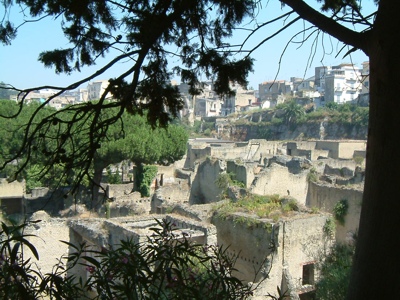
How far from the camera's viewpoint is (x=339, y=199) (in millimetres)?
14891

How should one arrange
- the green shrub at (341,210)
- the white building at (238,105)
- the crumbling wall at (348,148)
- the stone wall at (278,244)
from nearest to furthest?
1. the stone wall at (278,244)
2. the green shrub at (341,210)
3. the crumbling wall at (348,148)
4. the white building at (238,105)

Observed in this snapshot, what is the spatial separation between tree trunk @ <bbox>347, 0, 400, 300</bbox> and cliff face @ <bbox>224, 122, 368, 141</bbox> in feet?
157

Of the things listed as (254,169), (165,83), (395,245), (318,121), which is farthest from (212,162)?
(318,121)

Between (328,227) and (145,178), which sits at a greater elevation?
(328,227)

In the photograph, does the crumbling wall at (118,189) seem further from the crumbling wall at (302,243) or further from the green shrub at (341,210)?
the crumbling wall at (302,243)

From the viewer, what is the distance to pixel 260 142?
3900 centimetres

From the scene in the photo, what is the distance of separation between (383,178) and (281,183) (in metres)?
14.8

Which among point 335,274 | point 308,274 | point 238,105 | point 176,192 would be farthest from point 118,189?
point 238,105

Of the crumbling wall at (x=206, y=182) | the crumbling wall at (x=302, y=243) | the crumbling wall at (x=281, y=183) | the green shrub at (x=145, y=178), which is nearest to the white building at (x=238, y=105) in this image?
the green shrub at (x=145, y=178)

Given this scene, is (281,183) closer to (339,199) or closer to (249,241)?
(339,199)

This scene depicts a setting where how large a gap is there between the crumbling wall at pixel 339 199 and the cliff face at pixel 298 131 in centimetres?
3427

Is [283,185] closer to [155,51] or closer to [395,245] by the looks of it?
[155,51]

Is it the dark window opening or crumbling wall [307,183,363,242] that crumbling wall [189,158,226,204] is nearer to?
crumbling wall [307,183,363,242]

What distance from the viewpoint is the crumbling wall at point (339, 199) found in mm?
13688
